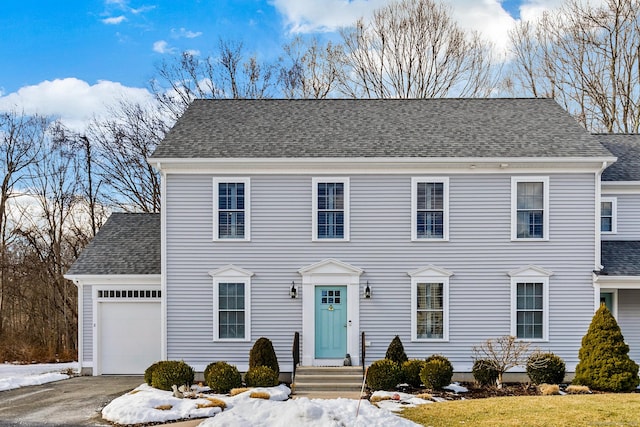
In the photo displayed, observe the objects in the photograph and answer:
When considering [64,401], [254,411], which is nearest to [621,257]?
[254,411]

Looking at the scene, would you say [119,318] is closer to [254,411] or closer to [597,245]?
[254,411]

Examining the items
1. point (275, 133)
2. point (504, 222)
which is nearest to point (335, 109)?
point (275, 133)

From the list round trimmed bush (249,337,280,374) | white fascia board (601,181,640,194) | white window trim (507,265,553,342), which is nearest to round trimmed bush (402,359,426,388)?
white window trim (507,265,553,342)

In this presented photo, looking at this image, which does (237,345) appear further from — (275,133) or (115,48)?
(115,48)

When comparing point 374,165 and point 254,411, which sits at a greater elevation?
point 374,165

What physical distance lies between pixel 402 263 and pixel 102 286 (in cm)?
855

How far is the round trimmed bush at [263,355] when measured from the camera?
14398mm

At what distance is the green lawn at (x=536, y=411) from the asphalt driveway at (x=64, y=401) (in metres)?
6.42

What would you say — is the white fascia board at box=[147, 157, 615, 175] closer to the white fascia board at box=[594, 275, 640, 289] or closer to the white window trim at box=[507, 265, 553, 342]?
the white window trim at box=[507, 265, 553, 342]

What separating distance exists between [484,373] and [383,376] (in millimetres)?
2560

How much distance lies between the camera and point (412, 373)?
14.4 meters

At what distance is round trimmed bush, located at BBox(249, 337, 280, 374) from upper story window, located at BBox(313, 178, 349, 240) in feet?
10.1

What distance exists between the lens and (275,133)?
55.1ft

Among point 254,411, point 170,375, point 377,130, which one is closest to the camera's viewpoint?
point 254,411
